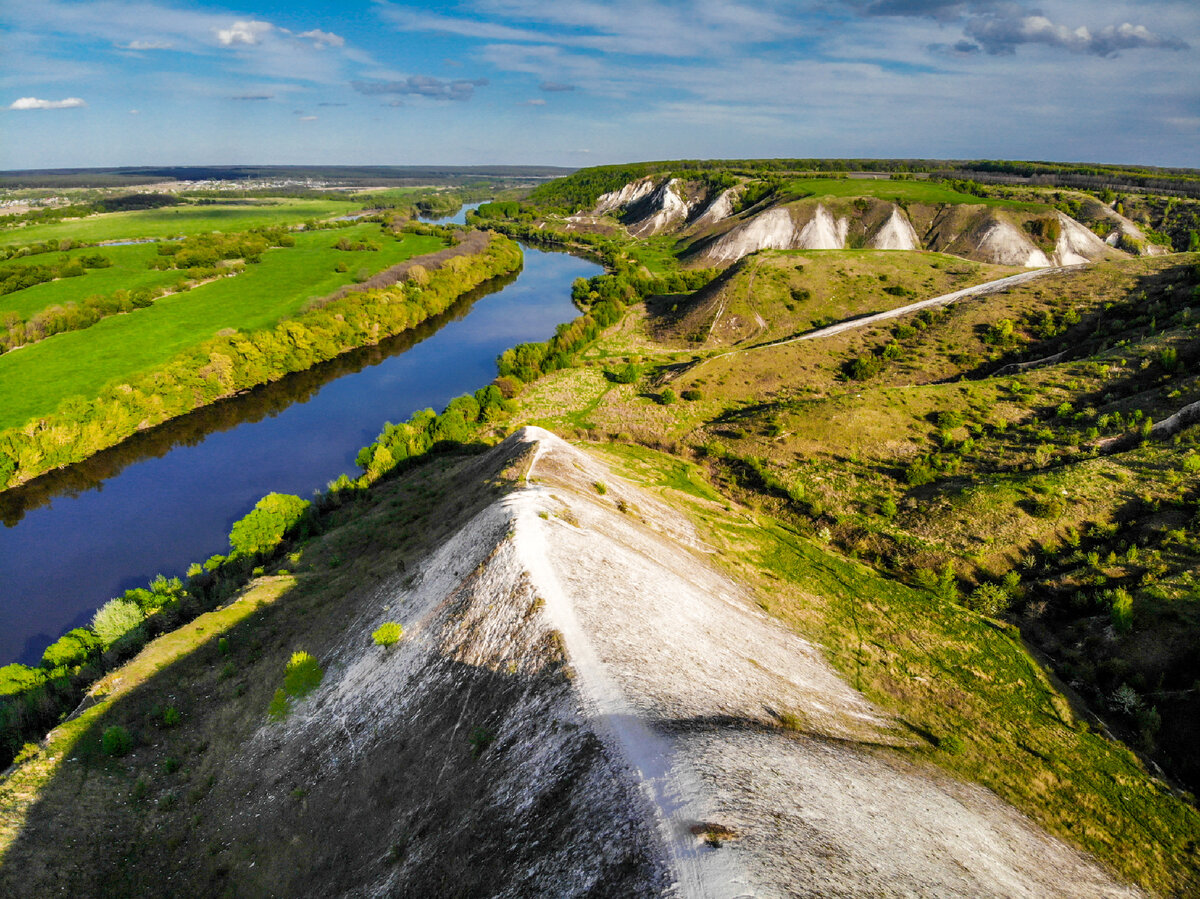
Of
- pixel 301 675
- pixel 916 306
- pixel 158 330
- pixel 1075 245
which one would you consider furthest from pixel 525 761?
pixel 1075 245

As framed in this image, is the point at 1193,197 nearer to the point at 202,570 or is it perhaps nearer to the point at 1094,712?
the point at 1094,712

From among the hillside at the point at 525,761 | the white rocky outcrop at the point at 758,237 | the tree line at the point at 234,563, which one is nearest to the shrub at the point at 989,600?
the hillside at the point at 525,761

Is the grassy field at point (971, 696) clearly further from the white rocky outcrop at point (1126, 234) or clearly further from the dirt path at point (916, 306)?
the white rocky outcrop at point (1126, 234)

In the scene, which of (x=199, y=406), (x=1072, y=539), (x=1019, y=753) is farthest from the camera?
(x=199, y=406)

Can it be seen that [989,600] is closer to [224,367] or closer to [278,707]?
[278,707]

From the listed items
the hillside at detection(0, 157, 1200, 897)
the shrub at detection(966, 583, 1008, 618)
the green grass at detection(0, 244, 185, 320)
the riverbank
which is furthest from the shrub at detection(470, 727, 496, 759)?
the green grass at detection(0, 244, 185, 320)

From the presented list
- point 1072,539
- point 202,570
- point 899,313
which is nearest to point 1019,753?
point 1072,539
